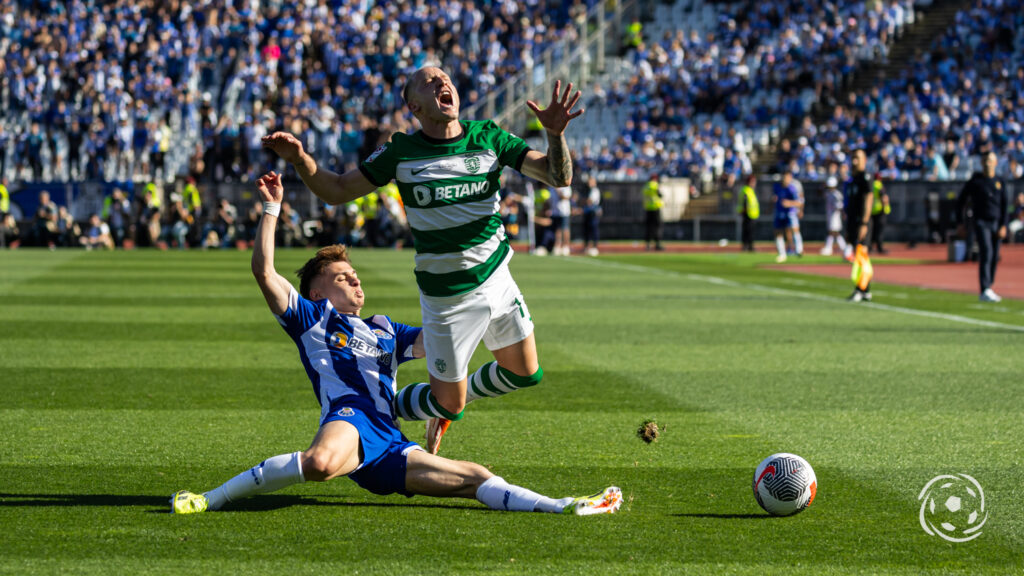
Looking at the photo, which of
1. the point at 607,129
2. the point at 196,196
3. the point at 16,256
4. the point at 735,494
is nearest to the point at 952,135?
the point at 607,129

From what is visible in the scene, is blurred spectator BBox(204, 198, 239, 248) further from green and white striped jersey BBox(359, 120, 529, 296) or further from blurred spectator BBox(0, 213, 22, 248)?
green and white striped jersey BBox(359, 120, 529, 296)

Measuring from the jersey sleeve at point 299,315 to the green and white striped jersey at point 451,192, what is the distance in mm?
541

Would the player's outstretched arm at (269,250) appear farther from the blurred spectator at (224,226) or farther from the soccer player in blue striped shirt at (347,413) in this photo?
the blurred spectator at (224,226)

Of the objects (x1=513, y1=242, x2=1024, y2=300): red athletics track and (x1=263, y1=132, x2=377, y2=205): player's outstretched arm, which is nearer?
(x1=263, y1=132, x2=377, y2=205): player's outstretched arm

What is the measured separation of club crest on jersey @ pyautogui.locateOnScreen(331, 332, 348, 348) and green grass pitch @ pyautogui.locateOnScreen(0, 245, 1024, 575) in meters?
0.75

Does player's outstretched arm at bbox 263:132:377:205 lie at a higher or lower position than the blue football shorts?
higher

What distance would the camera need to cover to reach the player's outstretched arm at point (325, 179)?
6473mm

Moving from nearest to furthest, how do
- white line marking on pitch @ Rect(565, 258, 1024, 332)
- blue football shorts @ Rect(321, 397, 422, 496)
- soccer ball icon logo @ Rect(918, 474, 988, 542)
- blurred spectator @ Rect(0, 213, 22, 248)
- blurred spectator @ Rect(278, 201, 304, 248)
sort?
1. soccer ball icon logo @ Rect(918, 474, 988, 542)
2. blue football shorts @ Rect(321, 397, 422, 496)
3. white line marking on pitch @ Rect(565, 258, 1024, 332)
4. blurred spectator @ Rect(278, 201, 304, 248)
5. blurred spectator @ Rect(0, 213, 22, 248)

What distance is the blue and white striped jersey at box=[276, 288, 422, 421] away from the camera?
21.5ft

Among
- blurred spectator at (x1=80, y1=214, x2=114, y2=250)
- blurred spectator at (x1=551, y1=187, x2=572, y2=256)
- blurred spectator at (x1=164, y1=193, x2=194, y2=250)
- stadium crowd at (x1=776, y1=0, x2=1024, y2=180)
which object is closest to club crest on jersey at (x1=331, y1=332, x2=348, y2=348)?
blurred spectator at (x1=551, y1=187, x2=572, y2=256)

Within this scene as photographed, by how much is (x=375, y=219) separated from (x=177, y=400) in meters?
28.2

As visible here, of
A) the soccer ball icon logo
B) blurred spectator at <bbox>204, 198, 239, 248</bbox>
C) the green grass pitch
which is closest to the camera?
the green grass pitch

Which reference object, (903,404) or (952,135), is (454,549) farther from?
(952,135)


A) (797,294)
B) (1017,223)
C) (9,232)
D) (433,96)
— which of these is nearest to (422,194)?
(433,96)
